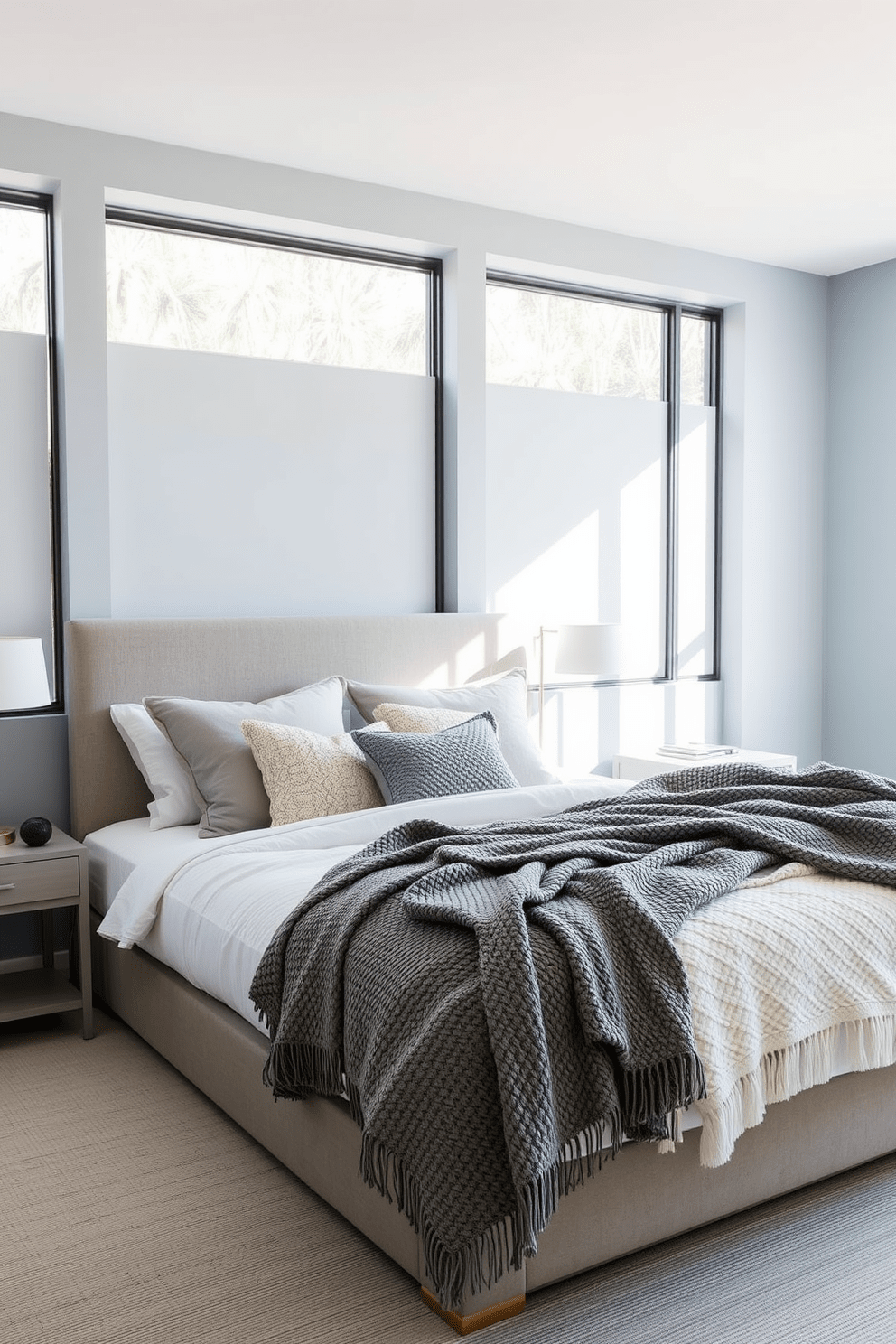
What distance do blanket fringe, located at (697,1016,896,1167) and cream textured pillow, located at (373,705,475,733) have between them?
182 centimetres

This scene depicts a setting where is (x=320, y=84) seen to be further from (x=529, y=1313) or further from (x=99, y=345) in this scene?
(x=529, y=1313)

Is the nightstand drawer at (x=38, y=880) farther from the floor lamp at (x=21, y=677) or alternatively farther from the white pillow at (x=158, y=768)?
the white pillow at (x=158, y=768)

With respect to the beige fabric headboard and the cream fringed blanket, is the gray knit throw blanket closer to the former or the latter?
the cream fringed blanket

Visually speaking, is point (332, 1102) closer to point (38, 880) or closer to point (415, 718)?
point (38, 880)

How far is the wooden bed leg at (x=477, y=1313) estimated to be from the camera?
1999 millimetres

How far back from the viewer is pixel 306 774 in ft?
11.6

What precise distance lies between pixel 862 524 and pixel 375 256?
2.72 metres

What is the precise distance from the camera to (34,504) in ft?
13.0

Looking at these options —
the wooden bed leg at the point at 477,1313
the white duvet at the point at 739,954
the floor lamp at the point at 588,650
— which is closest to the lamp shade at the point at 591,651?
the floor lamp at the point at 588,650

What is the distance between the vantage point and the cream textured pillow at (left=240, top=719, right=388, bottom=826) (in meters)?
3.51

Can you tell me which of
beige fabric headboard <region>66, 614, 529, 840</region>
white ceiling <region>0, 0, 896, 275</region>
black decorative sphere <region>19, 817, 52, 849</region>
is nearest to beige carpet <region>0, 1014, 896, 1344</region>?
black decorative sphere <region>19, 817, 52, 849</region>

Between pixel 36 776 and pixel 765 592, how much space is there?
140 inches

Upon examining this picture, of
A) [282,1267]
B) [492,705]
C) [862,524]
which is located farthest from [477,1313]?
[862,524]

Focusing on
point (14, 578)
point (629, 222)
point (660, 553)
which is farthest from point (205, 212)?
point (660, 553)
